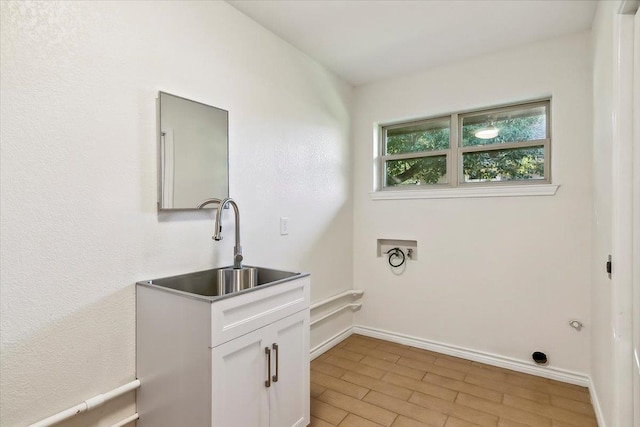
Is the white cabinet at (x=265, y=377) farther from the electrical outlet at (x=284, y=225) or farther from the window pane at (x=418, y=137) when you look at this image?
the window pane at (x=418, y=137)

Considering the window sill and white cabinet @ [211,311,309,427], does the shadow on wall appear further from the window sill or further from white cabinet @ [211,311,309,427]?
the window sill

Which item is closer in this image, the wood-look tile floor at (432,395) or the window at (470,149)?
the wood-look tile floor at (432,395)

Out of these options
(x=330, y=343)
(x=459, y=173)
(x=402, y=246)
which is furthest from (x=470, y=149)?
(x=330, y=343)

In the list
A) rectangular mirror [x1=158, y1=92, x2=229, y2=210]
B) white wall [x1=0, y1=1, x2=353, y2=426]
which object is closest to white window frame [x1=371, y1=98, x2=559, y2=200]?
white wall [x1=0, y1=1, x2=353, y2=426]

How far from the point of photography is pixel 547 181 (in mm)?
2533

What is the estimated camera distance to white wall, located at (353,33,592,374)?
2.38 metres

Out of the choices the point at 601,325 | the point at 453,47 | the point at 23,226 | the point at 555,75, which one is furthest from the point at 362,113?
the point at 23,226

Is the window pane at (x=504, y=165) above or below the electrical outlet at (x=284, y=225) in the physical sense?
above

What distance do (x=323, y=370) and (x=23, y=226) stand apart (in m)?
2.06

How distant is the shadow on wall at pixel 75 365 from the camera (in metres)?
1.24

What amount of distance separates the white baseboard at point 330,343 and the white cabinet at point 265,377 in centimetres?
93

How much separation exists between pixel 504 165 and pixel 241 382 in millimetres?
2482

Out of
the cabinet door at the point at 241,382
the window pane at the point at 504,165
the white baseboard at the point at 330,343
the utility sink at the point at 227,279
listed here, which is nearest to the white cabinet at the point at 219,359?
the cabinet door at the point at 241,382

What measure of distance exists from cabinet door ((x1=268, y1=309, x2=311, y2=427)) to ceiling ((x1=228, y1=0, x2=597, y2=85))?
185 cm
